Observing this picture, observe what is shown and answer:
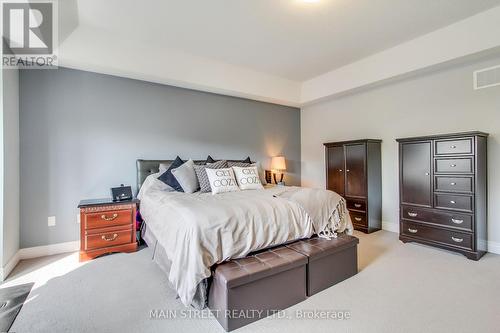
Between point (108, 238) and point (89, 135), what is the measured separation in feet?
4.58

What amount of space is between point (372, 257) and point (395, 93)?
2.62 meters

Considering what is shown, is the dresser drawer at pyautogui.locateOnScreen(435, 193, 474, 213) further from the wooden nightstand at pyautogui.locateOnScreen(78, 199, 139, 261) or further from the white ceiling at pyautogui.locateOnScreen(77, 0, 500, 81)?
the wooden nightstand at pyautogui.locateOnScreen(78, 199, 139, 261)

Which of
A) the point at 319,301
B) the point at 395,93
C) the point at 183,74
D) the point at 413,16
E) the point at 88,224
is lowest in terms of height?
the point at 319,301

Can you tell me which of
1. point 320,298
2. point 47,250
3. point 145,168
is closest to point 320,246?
point 320,298

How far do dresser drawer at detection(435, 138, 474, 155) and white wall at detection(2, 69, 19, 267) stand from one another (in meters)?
4.89

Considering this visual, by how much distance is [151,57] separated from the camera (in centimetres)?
334

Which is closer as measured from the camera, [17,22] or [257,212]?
[257,212]

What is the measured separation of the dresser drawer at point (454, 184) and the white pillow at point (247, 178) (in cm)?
227

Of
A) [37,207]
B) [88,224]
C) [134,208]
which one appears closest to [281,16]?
[134,208]

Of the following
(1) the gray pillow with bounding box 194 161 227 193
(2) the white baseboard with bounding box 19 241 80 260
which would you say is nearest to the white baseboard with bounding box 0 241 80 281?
(2) the white baseboard with bounding box 19 241 80 260

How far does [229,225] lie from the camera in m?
1.86

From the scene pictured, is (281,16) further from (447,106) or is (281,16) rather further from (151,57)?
(447,106)

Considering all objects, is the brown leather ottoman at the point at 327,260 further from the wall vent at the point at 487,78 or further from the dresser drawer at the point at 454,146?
the wall vent at the point at 487,78

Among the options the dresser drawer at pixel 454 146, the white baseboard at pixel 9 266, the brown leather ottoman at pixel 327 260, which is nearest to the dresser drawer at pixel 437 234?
the dresser drawer at pixel 454 146
